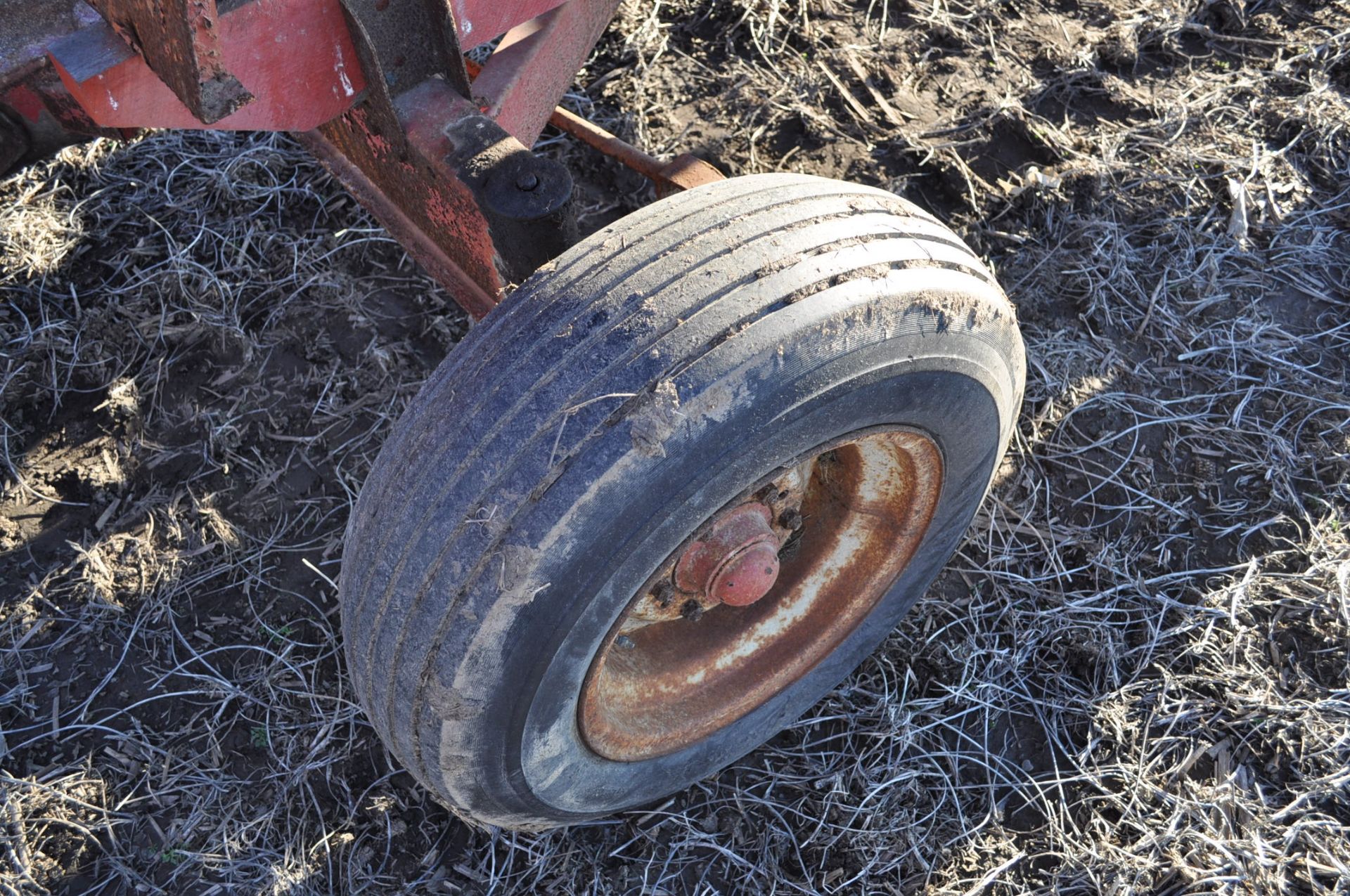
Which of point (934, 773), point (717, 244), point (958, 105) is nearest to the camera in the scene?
point (717, 244)

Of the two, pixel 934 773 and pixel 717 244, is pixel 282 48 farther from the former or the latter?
pixel 934 773

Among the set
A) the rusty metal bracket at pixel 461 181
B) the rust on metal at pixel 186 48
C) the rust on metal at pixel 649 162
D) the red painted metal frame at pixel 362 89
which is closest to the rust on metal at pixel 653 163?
the rust on metal at pixel 649 162

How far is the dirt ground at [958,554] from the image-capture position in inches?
91.1

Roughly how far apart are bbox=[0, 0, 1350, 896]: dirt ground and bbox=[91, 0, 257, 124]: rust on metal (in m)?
1.30

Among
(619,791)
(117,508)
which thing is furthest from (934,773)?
(117,508)

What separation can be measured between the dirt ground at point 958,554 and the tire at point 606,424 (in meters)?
0.83

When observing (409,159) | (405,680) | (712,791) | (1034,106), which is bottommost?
(712,791)

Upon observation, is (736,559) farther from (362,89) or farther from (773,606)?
(362,89)

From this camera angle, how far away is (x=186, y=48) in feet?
5.33

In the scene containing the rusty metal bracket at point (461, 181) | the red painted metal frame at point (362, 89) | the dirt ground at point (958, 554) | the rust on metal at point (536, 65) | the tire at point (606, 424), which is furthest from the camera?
the dirt ground at point (958, 554)

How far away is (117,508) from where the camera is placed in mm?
2785

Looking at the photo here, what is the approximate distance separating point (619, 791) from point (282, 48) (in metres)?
1.61

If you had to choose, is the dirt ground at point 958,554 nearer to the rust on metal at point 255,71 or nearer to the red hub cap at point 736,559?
the red hub cap at point 736,559

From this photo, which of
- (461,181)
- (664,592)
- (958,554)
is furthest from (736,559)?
(958,554)
